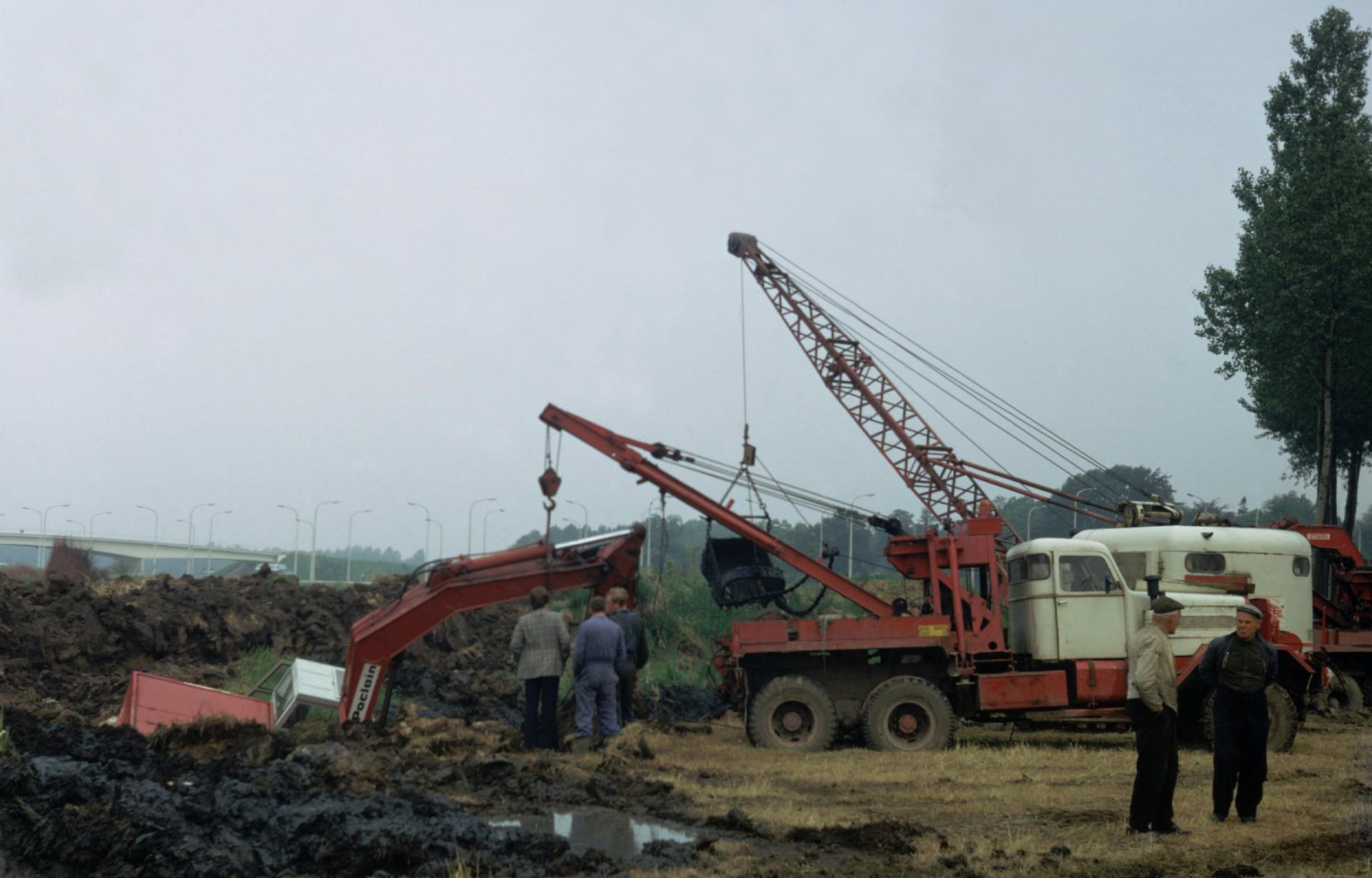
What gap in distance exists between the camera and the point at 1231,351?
37344mm

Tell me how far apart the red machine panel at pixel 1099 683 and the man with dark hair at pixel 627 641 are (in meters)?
5.24

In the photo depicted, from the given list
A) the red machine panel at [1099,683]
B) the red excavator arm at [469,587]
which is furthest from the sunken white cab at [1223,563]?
the red excavator arm at [469,587]

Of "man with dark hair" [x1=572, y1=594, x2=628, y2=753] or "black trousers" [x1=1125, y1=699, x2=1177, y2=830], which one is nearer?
"black trousers" [x1=1125, y1=699, x2=1177, y2=830]

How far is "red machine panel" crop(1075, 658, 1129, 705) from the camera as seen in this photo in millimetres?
14969

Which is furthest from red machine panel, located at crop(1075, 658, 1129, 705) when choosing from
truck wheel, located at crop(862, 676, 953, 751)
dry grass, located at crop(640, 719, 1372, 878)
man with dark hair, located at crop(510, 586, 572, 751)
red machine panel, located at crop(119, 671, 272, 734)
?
red machine panel, located at crop(119, 671, 272, 734)

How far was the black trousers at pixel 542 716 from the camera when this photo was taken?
1406cm

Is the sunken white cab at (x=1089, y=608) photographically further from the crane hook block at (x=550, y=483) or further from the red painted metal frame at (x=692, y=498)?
the crane hook block at (x=550, y=483)

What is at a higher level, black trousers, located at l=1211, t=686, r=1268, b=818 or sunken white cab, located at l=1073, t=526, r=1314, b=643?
sunken white cab, located at l=1073, t=526, r=1314, b=643

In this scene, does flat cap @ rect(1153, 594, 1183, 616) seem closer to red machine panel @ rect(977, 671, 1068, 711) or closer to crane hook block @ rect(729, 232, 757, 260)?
red machine panel @ rect(977, 671, 1068, 711)

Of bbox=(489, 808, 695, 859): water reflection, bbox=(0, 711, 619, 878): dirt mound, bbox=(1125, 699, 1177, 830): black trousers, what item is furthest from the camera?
bbox=(1125, 699, 1177, 830): black trousers

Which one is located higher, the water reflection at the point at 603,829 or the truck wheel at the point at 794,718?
the truck wheel at the point at 794,718

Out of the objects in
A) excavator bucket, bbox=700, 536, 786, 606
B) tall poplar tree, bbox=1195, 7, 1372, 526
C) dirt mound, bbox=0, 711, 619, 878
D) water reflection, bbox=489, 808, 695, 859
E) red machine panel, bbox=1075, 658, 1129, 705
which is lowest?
water reflection, bbox=489, 808, 695, 859

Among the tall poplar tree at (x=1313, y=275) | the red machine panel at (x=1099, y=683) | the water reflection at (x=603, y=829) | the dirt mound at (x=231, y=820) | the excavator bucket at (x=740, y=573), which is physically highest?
the tall poplar tree at (x=1313, y=275)

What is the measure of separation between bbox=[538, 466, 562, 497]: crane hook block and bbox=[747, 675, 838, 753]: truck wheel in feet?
11.9
